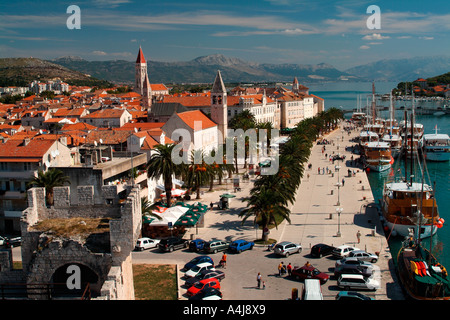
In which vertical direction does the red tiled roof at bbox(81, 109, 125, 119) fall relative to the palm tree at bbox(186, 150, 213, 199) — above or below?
above

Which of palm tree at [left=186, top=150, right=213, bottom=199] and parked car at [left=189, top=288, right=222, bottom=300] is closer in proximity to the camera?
parked car at [left=189, top=288, right=222, bottom=300]

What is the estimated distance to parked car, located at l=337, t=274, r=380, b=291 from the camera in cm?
2298

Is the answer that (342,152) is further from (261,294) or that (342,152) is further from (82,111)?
(261,294)

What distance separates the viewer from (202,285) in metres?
22.3

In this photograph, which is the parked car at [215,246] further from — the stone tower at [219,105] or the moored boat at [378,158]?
the stone tower at [219,105]

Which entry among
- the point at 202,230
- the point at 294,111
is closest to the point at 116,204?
the point at 202,230

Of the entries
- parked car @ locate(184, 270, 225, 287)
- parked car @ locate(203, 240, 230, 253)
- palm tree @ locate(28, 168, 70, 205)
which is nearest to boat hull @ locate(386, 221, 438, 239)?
parked car @ locate(203, 240, 230, 253)

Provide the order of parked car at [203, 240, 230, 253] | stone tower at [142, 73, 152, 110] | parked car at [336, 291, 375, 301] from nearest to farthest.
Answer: parked car at [336, 291, 375, 301] < parked car at [203, 240, 230, 253] < stone tower at [142, 73, 152, 110]

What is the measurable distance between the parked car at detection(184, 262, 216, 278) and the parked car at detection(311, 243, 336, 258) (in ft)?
22.9

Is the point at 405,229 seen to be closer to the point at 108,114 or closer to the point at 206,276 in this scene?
the point at 206,276

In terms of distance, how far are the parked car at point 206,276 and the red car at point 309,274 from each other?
162 inches

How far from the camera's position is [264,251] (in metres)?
29.8

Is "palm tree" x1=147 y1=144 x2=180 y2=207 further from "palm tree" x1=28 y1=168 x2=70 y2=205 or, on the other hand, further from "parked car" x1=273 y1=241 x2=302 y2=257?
"parked car" x1=273 y1=241 x2=302 y2=257

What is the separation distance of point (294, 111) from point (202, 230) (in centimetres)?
9627
